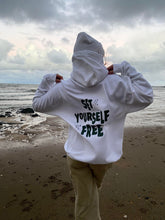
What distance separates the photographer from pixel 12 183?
3.56 meters

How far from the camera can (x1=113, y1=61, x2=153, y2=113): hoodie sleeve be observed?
1625 millimetres

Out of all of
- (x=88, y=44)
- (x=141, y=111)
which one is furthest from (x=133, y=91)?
(x=141, y=111)

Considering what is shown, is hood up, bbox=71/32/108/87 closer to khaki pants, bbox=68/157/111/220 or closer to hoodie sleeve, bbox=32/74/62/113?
hoodie sleeve, bbox=32/74/62/113

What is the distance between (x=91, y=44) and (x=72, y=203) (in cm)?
241

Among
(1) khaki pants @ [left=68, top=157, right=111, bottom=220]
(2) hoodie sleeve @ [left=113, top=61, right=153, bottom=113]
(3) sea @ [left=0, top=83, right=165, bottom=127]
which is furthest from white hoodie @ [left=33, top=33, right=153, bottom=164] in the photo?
(3) sea @ [left=0, top=83, right=165, bottom=127]

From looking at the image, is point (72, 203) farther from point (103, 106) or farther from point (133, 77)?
point (133, 77)

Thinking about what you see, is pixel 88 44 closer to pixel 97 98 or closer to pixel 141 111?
pixel 97 98

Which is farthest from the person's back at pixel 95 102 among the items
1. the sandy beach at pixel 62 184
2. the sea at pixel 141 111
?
the sea at pixel 141 111

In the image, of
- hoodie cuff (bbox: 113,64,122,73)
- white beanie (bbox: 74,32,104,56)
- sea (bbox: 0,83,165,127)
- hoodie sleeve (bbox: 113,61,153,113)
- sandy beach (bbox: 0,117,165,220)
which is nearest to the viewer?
hoodie sleeve (bbox: 113,61,153,113)

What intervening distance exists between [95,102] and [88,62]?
36cm

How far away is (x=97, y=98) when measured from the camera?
1.72m

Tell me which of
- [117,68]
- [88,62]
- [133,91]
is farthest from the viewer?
[117,68]

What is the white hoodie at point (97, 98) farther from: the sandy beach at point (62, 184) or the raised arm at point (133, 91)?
the sandy beach at point (62, 184)

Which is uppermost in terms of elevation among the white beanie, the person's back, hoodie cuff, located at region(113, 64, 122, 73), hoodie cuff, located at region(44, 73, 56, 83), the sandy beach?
the white beanie
